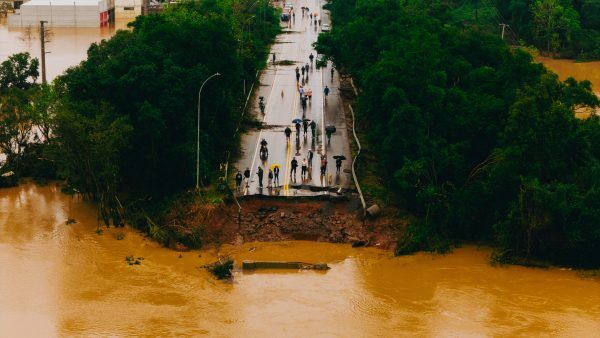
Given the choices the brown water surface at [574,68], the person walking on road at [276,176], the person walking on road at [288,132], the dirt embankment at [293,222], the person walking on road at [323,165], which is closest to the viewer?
the dirt embankment at [293,222]

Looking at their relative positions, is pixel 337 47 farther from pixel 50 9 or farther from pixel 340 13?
pixel 50 9

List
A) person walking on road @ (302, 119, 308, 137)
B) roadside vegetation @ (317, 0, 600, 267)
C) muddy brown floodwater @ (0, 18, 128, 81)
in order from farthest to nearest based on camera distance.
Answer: muddy brown floodwater @ (0, 18, 128, 81) → person walking on road @ (302, 119, 308, 137) → roadside vegetation @ (317, 0, 600, 267)

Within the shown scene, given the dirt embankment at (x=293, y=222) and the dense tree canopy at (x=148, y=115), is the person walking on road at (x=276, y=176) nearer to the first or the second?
the dirt embankment at (x=293, y=222)

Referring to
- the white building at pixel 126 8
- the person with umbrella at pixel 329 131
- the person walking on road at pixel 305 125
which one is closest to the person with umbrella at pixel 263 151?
the person walking on road at pixel 305 125

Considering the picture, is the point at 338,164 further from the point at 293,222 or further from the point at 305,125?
the point at 305,125

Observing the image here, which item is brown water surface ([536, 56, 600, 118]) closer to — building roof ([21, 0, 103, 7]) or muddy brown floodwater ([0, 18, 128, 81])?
muddy brown floodwater ([0, 18, 128, 81])

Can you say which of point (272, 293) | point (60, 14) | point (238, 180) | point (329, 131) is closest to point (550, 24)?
point (329, 131)

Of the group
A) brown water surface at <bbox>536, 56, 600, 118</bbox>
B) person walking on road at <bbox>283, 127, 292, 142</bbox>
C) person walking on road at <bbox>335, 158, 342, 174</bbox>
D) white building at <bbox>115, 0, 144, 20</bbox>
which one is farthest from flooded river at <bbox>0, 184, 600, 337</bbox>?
white building at <bbox>115, 0, 144, 20</bbox>
